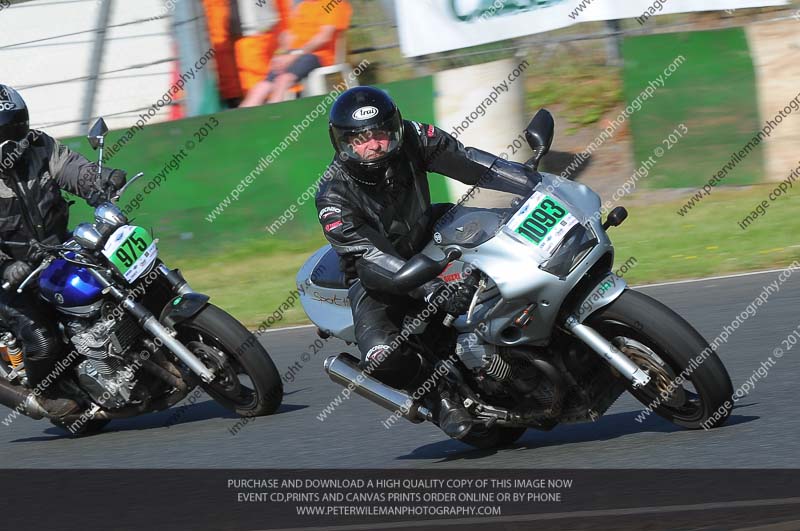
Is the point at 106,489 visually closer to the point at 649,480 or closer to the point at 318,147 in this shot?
the point at 649,480

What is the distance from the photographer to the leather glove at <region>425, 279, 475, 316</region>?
5.05 metres

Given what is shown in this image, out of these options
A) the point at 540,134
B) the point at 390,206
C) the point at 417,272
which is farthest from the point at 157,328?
the point at 540,134

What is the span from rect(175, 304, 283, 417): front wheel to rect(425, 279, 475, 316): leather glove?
5.99ft

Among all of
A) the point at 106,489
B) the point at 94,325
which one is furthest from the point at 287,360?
the point at 106,489

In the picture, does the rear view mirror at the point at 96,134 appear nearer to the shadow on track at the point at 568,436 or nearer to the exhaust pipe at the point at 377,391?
the exhaust pipe at the point at 377,391

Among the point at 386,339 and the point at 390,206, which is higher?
the point at 390,206

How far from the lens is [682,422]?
527 centimetres

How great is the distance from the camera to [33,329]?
281 inches

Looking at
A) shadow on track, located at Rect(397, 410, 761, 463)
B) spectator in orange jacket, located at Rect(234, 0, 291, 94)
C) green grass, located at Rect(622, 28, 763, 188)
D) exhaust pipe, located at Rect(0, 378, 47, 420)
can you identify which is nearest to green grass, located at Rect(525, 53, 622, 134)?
green grass, located at Rect(622, 28, 763, 188)

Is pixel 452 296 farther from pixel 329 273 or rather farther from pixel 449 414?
pixel 329 273

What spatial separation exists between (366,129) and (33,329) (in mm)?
2869

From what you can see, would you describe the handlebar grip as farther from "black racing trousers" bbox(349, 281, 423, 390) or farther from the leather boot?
the leather boot

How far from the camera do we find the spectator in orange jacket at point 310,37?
13.1 m

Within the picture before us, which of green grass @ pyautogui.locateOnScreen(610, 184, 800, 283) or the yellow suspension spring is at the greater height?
the yellow suspension spring
